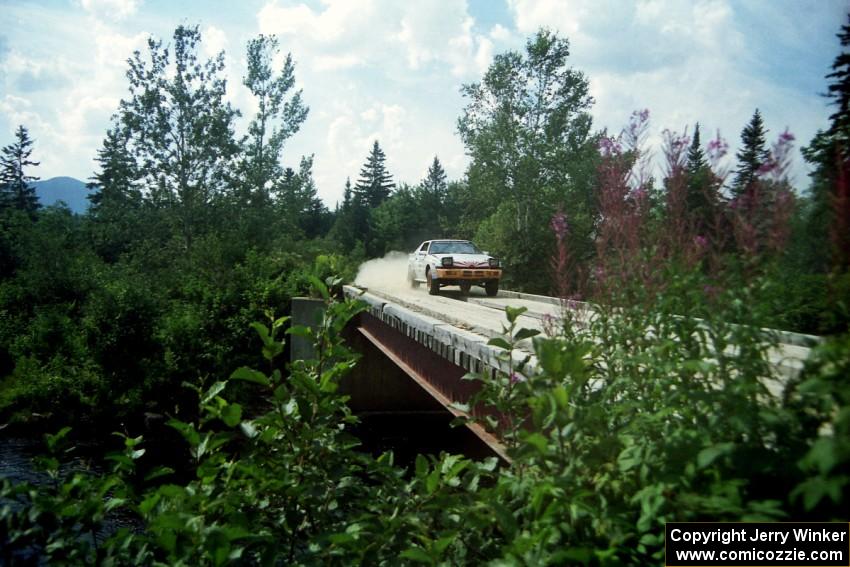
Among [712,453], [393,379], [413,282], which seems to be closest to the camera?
[712,453]

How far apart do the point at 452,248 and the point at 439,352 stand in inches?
474

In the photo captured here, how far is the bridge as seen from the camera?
4802mm

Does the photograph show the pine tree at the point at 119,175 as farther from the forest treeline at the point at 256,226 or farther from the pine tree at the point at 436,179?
the pine tree at the point at 436,179

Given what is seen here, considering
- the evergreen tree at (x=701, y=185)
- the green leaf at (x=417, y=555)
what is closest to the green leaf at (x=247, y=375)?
the green leaf at (x=417, y=555)

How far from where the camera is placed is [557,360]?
244cm

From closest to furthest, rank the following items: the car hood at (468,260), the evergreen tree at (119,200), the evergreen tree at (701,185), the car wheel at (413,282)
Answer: the evergreen tree at (701,185) → the car hood at (468,260) → the car wheel at (413,282) → the evergreen tree at (119,200)

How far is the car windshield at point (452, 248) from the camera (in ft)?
64.1

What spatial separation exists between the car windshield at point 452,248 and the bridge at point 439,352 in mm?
1233

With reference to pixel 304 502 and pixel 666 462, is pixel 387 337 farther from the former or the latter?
pixel 666 462

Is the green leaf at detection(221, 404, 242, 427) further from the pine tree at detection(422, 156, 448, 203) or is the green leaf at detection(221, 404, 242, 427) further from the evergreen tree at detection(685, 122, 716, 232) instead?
the pine tree at detection(422, 156, 448, 203)

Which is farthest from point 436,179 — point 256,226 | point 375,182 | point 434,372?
point 434,372

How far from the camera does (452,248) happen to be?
1980 cm

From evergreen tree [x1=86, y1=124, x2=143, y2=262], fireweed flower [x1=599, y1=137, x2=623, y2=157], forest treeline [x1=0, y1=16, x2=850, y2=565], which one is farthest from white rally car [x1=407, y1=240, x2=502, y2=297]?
evergreen tree [x1=86, y1=124, x2=143, y2=262]

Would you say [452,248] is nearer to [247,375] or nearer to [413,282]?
[413,282]
